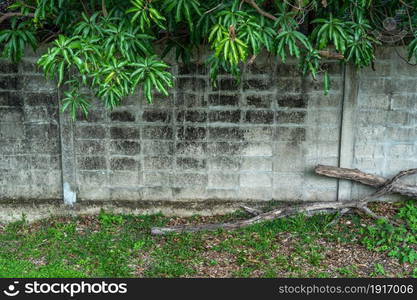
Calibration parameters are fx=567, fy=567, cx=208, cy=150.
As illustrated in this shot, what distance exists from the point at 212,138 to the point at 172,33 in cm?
111

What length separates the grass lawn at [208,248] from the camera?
4676mm

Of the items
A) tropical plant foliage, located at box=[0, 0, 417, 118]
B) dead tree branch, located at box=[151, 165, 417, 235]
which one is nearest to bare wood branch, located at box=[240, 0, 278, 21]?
tropical plant foliage, located at box=[0, 0, 417, 118]

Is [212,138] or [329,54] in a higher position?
[329,54]

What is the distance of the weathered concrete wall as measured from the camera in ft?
17.7

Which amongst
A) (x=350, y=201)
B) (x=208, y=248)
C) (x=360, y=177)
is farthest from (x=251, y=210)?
(x=360, y=177)

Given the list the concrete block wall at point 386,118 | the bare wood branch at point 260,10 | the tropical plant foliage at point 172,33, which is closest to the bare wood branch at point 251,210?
the concrete block wall at point 386,118

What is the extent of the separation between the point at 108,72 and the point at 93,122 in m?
1.93

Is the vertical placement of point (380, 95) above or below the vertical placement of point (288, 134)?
above

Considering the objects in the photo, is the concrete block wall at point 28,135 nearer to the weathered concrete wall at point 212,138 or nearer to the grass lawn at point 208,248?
the weathered concrete wall at point 212,138

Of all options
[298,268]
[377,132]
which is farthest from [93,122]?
[377,132]

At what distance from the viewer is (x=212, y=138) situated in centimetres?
551

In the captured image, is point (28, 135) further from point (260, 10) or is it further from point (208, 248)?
point (260, 10)

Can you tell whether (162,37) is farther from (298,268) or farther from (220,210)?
(298,268)

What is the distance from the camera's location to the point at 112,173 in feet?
18.5
